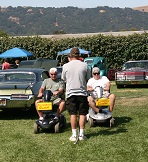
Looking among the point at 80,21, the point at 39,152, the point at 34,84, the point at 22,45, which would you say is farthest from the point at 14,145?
the point at 80,21

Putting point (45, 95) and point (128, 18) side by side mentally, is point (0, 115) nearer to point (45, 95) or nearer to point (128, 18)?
point (45, 95)

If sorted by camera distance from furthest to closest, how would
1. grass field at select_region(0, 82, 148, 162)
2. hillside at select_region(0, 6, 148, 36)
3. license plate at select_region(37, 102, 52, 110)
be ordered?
1. hillside at select_region(0, 6, 148, 36)
2. license plate at select_region(37, 102, 52, 110)
3. grass field at select_region(0, 82, 148, 162)

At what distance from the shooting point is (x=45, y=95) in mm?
8922

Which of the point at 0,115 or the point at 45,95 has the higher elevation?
the point at 45,95

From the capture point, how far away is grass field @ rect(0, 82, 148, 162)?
684cm

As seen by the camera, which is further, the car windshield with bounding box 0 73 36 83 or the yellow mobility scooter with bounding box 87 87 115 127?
the car windshield with bounding box 0 73 36 83

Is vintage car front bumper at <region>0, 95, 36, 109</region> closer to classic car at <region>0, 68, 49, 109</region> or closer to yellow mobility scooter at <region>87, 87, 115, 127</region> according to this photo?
classic car at <region>0, 68, 49, 109</region>

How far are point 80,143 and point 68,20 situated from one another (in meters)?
154

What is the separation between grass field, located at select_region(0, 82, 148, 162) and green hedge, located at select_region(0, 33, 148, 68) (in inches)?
741

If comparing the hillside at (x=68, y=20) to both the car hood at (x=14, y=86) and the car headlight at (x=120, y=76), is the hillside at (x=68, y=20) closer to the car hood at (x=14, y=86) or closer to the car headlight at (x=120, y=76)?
the car headlight at (x=120, y=76)

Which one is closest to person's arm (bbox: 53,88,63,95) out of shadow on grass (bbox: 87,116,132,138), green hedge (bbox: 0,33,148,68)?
shadow on grass (bbox: 87,116,132,138)

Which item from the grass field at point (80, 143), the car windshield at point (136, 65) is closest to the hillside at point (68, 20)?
the car windshield at point (136, 65)

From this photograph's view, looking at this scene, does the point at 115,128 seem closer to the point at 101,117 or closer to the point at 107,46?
the point at 101,117

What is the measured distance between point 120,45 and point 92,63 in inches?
226
